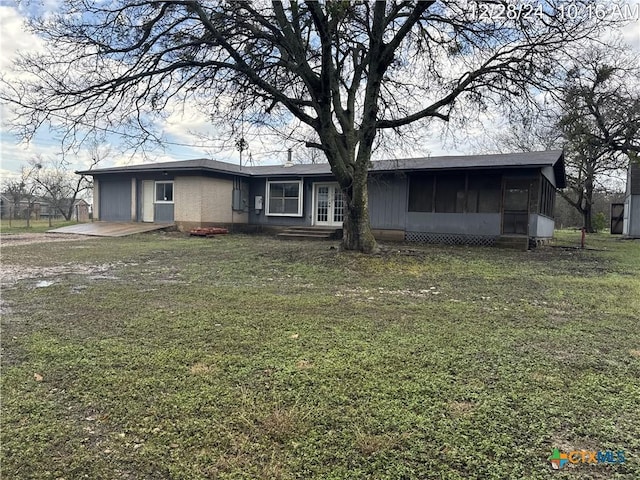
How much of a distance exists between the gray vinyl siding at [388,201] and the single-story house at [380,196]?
0.03 metres

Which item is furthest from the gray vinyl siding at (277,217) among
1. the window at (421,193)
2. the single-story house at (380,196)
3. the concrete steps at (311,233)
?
the window at (421,193)

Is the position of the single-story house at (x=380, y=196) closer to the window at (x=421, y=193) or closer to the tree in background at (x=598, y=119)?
the window at (x=421, y=193)

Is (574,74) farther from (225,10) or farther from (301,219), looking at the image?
(301,219)

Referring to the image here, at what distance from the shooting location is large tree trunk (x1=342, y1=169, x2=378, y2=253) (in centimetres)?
888

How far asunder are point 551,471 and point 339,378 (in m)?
1.21

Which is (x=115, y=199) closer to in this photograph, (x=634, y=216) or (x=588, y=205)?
(x=634, y=216)

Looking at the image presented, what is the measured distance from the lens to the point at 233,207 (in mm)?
17031

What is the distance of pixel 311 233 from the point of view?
1493 centimetres

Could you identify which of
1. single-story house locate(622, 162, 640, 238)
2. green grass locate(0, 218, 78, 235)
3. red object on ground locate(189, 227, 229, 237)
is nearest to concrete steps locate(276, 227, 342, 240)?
red object on ground locate(189, 227, 229, 237)

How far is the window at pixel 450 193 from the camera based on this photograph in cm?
1313

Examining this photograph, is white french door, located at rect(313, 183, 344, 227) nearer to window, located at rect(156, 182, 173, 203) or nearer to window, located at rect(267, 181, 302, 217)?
window, located at rect(267, 181, 302, 217)

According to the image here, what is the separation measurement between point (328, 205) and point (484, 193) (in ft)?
18.9

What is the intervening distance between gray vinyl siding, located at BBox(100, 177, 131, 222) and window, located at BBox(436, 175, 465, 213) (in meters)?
12.9

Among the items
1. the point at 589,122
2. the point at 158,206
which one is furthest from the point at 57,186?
the point at 589,122
